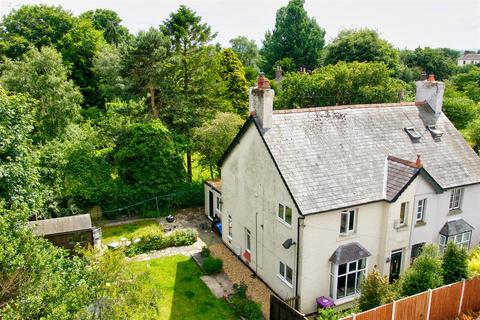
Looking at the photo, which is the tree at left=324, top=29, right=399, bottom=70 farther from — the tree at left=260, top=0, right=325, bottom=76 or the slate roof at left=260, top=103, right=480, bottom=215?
the slate roof at left=260, top=103, right=480, bottom=215

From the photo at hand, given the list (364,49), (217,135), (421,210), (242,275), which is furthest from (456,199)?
(364,49)

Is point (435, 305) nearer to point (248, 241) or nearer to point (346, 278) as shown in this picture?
point (346, 278)

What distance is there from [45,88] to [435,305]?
33985mm

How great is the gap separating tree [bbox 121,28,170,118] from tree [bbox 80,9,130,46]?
54471 mm

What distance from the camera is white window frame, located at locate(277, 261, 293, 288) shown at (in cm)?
2119

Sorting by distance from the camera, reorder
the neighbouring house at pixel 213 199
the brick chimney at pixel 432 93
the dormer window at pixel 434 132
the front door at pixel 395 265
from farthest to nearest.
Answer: the neighbouring house at pixel 213 199 → the brick chimney at pixel 432 93 → the dormer window at pixel 434 132 → the front door at pixel 395 265

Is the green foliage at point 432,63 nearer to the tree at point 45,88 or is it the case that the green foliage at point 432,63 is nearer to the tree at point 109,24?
the tree at point 109,24

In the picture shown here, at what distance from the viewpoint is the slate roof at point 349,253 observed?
20500 millimetres

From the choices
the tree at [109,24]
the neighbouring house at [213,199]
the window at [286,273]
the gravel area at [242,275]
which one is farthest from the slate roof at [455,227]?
the tree at [109,24]

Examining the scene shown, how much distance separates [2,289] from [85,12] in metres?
87.6

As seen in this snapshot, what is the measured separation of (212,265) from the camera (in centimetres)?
2478

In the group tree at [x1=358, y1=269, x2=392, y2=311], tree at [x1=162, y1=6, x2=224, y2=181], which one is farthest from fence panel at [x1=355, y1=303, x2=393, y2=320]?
tree at [x1=162, y1=6, x2=224, y2=181]

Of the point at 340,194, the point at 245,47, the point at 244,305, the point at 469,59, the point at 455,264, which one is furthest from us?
the point at 469,59

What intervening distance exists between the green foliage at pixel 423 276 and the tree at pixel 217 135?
1958cm
